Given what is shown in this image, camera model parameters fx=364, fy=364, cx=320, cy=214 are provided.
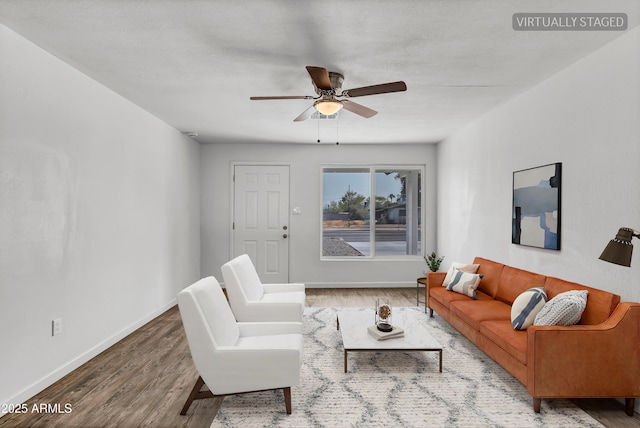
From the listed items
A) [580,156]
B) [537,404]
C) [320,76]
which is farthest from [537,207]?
[320,76]

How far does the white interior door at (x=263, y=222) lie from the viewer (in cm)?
629

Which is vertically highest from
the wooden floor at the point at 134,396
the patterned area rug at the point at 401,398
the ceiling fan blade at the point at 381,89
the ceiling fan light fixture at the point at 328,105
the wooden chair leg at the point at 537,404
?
the ceiling fan blade at the point at 381,89

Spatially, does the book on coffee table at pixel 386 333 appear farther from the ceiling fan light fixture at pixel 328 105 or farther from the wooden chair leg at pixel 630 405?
the ceiling fan light fixture at pixel 328 105

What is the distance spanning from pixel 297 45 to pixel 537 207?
262cm

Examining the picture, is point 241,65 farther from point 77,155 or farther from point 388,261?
point 388,261

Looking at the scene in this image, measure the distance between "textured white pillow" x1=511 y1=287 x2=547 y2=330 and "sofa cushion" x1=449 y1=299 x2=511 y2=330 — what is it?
0.19 meters

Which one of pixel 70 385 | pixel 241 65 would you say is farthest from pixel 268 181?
pixel 70 385

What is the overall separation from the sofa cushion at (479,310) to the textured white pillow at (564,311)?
493 millimetres

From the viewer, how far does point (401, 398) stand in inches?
A: 99.6

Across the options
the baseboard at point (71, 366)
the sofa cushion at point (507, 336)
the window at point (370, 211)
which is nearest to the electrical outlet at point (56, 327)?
the baseboard at point (71, 366)

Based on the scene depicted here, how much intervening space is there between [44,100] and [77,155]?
1.66 ft

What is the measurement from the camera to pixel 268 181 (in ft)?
20.7

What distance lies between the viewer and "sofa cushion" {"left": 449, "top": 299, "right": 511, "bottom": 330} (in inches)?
124

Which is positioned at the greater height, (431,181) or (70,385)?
(431,181)
